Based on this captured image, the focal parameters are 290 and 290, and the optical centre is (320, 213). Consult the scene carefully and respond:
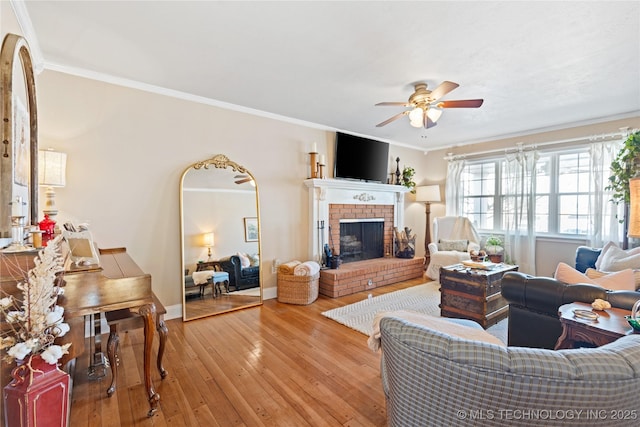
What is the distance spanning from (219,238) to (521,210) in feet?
15.8

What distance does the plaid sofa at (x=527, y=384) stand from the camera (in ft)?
2.63

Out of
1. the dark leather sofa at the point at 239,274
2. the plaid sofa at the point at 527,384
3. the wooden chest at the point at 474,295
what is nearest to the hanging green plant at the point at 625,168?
the wooden chest at the point at 474,295

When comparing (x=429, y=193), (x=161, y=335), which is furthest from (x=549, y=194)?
(x=161, y=335)

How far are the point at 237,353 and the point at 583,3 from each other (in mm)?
3498

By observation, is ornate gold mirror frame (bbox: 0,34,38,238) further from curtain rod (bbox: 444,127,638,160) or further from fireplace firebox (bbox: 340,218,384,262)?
curtain rod (bbox: 444,127,638,160)

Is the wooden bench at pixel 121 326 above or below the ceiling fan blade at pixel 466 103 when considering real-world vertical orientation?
below

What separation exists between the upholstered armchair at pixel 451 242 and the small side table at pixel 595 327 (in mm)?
3062

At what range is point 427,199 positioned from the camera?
584cm

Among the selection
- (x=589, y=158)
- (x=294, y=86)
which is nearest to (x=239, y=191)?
(x=294, y=86)

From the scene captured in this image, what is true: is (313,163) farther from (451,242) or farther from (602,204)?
(602,204)

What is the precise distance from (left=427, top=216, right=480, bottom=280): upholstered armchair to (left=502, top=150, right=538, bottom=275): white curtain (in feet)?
1.85

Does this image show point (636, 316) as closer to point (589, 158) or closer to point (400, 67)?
point (400, 67)

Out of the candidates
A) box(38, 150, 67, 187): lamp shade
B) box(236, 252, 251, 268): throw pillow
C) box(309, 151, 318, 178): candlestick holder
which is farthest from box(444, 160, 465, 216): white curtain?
box(38, 150, 67, 187): lamp shade

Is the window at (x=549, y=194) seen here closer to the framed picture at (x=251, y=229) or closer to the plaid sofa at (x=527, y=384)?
the framed picture at (x=251, y=229)
